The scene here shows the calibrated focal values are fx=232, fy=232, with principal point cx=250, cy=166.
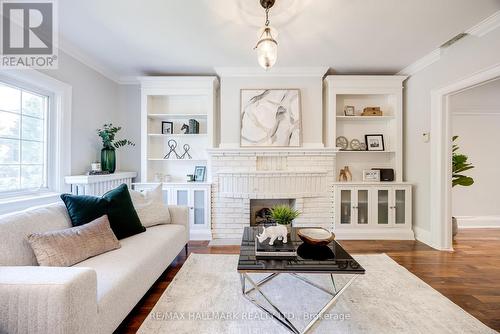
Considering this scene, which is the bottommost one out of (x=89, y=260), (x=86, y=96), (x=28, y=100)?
(x=89, y=260)

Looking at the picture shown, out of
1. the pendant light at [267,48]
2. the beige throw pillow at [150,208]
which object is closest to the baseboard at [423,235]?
the pendant light at [267,48]

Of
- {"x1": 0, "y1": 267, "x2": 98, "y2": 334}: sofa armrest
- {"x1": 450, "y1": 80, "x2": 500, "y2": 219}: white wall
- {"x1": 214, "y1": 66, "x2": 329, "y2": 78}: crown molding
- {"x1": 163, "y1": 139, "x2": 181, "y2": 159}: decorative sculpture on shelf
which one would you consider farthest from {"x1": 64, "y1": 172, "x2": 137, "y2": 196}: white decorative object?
{"x1": 450, "y1": 80, "x2": 500, "y2": 219}: white wall

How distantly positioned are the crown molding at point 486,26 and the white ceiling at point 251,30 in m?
0.08

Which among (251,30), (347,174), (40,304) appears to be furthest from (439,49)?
(40,304)

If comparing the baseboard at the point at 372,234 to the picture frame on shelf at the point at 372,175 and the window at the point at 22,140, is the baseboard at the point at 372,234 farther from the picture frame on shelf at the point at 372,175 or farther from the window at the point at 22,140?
the window at the point at 22,140

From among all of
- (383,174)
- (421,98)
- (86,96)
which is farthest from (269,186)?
(86,96)

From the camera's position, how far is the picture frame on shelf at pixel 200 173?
3.75 meters

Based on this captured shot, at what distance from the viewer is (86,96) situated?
3182 mm

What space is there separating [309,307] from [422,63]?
349 cm

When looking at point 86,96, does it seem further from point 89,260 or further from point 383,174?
point 383,174

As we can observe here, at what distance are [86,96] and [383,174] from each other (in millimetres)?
4500

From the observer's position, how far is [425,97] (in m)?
3.24

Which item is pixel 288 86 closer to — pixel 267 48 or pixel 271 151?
pixel 271 151

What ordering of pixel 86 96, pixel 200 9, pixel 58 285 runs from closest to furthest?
pixel 58 285, pixel 200 9, pixel 86 96
